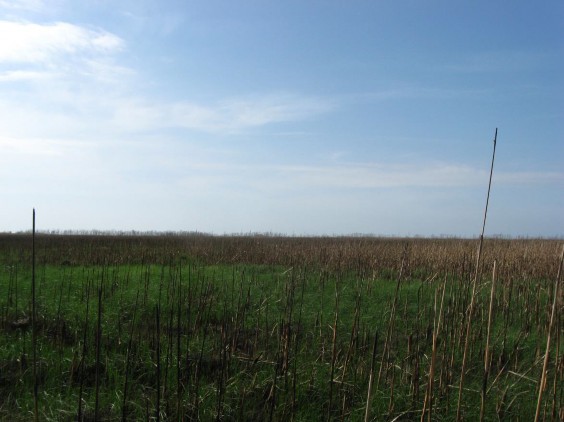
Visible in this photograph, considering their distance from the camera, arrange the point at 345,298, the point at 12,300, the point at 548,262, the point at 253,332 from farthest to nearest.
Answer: the point at 548,262 < the point at 345,298 < the point at 12,300 < the point at 253,332

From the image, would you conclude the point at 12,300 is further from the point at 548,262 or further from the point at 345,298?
the point at 548,262

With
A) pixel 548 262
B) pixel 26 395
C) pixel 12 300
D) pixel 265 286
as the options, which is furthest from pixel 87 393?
pixel 548 262

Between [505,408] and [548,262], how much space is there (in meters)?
10.1

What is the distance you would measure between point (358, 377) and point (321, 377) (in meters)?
0.44

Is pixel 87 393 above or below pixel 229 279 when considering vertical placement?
below

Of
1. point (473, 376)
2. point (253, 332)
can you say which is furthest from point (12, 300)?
point (473, 376)

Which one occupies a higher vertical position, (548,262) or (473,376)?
(548,262)

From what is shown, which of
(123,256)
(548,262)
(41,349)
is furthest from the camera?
(123,256)

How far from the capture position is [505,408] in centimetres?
491

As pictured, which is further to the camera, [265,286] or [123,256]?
[123,256]

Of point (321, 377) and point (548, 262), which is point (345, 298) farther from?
point (548, 262)

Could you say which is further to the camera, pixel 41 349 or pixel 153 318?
pixel 153 318

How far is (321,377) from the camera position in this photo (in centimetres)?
550

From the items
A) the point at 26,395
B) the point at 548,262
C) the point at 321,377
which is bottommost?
the point at 26,395
